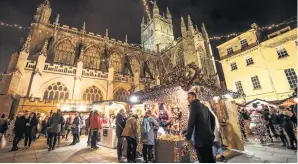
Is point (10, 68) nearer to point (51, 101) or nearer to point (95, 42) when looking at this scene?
point (51, 101)

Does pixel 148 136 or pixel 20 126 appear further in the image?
pixel 20 126

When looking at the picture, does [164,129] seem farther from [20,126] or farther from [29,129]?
[29,129]

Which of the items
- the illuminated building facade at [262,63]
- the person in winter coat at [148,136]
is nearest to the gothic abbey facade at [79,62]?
the illuminated building facade at [262,63]

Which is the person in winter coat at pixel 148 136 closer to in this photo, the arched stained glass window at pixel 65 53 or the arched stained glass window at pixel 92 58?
the arched stained glass window at pixel 92 58

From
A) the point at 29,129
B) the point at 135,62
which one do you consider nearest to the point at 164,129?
the point at 29,129

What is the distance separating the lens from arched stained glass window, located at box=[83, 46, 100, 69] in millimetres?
20531

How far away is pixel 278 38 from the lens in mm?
14820

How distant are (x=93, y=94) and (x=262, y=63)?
2027 cm

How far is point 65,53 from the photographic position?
1956 centimetres

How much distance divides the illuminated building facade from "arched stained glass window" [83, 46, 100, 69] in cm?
1862

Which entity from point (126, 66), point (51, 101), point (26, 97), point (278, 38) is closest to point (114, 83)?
point (126, 66)

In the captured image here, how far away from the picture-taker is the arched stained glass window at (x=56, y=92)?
15091mm

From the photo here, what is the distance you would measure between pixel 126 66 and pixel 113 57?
2.63 m

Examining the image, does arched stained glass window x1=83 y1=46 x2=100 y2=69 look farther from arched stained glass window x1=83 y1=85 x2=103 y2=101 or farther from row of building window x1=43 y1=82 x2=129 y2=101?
row of building window x1=43 y1=82 x2=129 y2=101
